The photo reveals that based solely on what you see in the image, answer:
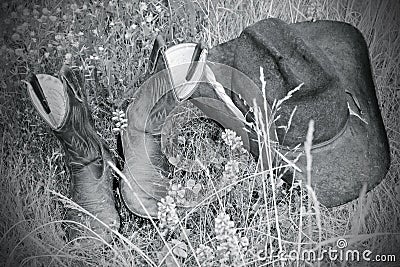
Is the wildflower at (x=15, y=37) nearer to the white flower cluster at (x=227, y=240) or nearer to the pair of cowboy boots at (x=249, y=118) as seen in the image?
the pair of cowboy boots at (x=249, y=118)

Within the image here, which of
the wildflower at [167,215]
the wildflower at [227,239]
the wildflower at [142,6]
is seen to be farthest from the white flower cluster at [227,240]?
the wildflower at [142,6]

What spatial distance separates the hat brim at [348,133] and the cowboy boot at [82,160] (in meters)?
0.57

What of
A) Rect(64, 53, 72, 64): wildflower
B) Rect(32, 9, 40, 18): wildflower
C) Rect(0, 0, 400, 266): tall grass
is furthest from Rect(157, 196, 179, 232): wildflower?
Rect(32, 9, 40, 18): wildflower

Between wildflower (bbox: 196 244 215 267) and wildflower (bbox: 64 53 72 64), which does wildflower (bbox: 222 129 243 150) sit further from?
wildflower (bbox: 64 53 72 64)

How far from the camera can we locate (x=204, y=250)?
176 centimetres

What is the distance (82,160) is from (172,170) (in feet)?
1.16

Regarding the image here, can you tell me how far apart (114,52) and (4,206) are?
0.85 metres

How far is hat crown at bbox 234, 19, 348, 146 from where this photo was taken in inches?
81.1

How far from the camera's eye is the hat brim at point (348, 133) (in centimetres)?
211

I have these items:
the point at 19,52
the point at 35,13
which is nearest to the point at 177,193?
the point at 19,52

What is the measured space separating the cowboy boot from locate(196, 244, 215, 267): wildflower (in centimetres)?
40

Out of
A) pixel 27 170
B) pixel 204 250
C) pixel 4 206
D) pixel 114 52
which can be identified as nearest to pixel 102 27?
pixel 114 52

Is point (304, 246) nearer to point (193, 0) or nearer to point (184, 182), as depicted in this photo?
point (184, 182)

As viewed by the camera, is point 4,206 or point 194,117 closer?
point 4,206
